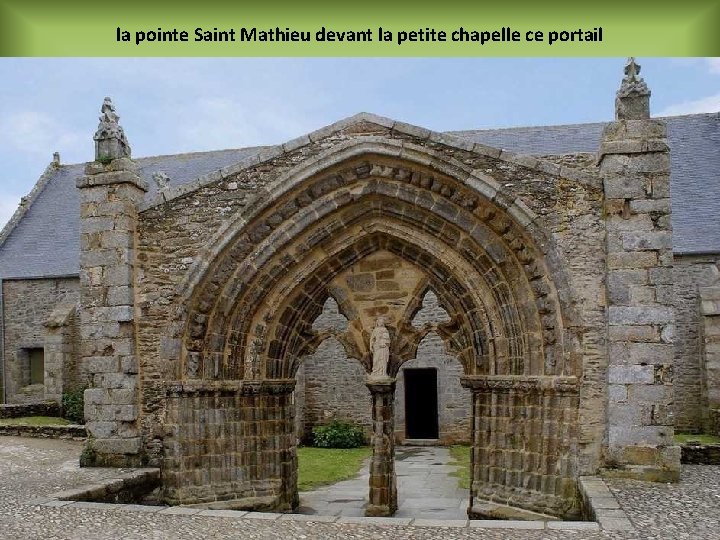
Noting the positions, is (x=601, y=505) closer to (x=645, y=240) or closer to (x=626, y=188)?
(x=645, y=240)

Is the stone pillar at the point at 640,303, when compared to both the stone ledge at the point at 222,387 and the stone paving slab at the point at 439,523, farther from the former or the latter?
the stone ledge at the point at 222,387

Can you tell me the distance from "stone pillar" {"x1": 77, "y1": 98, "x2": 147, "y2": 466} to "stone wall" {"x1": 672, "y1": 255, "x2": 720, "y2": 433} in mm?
9891

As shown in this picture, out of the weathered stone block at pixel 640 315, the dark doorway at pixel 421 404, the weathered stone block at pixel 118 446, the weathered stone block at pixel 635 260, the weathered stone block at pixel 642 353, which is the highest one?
the weathered stone block at pixel 635 260

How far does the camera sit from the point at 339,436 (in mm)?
14781

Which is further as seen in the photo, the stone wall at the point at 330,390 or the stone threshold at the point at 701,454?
the stone wall at the point at 330,390

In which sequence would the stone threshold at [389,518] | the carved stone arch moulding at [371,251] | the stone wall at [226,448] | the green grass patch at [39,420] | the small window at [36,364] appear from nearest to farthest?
the stone threshold at [389,518] → the carved stone arch moulding at [371,251] → the stone wall at [226,448] → the green grass patch at [39,420] → the small window at [36,364]

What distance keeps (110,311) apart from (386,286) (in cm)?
299

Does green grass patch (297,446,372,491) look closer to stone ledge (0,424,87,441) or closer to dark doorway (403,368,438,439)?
dark doorway (403,368,438,439)

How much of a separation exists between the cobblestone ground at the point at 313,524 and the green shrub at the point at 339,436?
→ 881cm

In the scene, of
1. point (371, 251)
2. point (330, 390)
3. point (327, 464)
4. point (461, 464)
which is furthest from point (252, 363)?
point (330, 390)

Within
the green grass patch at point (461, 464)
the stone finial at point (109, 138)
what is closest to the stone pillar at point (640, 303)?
the green grass patch at point (461, 464)

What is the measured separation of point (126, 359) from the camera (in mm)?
7348

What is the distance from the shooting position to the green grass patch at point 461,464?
10.4 meters

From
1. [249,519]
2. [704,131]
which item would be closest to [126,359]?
[249,519]
